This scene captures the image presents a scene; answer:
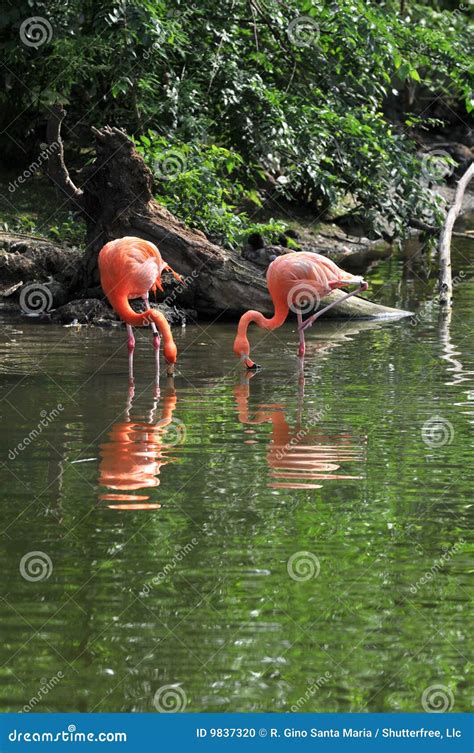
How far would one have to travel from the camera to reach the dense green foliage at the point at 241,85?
14.0 metres

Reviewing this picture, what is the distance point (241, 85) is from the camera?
14.8 meters

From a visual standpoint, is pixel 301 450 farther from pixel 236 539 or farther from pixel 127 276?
pixel 127 276

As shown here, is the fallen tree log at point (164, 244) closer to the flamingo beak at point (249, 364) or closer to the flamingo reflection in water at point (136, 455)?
the flamingo beak at point (249, 364)

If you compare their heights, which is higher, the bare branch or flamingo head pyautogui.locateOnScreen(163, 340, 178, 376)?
the bare branch

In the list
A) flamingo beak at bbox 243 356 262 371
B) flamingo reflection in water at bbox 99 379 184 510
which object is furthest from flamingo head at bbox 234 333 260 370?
flamingo reflection in water at bbox 99 379 184 510

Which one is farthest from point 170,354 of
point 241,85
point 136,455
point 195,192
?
point 241,85

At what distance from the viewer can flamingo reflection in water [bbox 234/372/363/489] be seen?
20.6 ft

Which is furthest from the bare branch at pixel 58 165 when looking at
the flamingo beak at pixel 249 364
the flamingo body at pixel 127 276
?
the flamingo beak at pixel 249 364

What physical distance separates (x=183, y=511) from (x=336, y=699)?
1.96m

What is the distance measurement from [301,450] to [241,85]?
881 cm

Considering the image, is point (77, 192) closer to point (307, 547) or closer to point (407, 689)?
point (307, 547)

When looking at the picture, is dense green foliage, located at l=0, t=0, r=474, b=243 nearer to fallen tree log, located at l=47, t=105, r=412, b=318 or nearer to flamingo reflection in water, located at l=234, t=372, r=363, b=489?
fallen tree log, located at l=47, t=105, r=412, b=318

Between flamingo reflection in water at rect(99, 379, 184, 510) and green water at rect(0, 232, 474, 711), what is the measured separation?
20 millimetres

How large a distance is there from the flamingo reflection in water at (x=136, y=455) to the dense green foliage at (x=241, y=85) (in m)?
5.99
